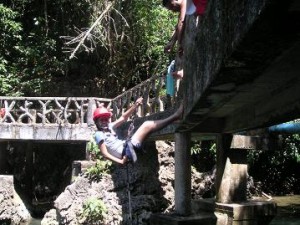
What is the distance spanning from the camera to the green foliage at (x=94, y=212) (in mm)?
11562

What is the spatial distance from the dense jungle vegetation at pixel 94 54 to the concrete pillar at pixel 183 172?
9138 mm

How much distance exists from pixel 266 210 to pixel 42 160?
45.0 ft

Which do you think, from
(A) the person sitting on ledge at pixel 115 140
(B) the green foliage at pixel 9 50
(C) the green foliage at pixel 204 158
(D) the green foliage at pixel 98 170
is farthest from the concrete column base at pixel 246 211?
(B) the green foliage at pixel 9 50

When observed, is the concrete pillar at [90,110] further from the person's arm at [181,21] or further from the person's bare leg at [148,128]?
the person's bare leg at [148,128]

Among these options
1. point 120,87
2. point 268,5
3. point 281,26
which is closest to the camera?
point 268,5

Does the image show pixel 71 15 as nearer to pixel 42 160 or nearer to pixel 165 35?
pixel 165 35

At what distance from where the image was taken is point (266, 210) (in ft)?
28.0

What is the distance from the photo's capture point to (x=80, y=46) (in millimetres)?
17719

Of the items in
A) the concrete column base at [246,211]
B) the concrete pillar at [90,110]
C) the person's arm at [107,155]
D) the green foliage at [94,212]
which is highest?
the concrete pillar at [90,110]

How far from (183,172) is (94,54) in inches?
509

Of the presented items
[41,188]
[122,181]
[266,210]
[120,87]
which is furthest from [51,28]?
[266,210]

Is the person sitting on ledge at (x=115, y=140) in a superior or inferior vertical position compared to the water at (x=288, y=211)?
superior

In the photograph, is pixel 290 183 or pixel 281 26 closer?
pixel 281 26

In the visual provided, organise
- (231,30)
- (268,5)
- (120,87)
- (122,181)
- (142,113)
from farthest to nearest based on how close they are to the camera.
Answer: (120,87) < (122,181) < (142,113) < (231,30) < (268,5)
